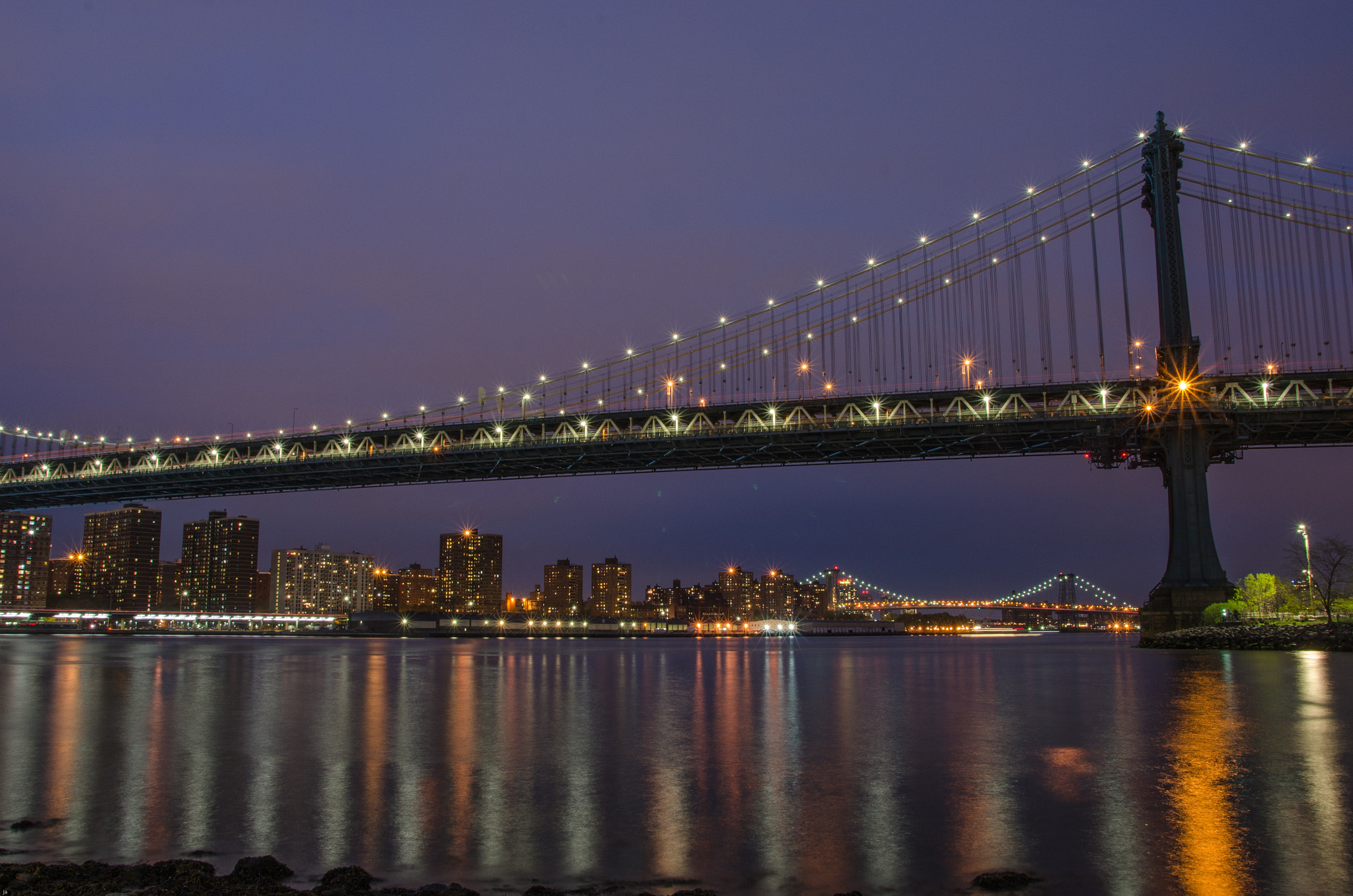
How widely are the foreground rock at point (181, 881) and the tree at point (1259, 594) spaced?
5128 cm

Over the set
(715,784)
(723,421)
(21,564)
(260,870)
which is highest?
(723,421)

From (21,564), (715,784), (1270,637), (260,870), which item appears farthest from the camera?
(21,564)

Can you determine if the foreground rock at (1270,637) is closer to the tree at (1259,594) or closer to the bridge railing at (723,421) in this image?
the tree at (1259,594)

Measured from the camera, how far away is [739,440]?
5716 centimetres

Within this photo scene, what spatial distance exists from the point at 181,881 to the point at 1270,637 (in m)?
47.0

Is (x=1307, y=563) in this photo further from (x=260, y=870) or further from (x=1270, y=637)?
(x=260, y=870)

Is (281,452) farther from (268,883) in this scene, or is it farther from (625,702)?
(268,883)

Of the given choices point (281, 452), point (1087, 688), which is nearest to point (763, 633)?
point (281, 452)

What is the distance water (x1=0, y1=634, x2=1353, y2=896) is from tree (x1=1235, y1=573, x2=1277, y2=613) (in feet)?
91.5

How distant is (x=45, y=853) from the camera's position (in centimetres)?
956

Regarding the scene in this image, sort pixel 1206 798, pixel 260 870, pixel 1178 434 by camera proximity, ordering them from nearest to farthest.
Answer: pixel 260 870, pixel 1206 798, pixel 1178 434

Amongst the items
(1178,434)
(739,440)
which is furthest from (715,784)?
(739,440)

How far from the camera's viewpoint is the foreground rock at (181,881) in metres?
8.12

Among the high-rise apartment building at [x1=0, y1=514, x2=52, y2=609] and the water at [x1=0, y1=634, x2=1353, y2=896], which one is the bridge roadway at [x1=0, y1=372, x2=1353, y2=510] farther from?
A: the high-rise apartment building at [x1=0, y1=514, x2=52, y2=609]
